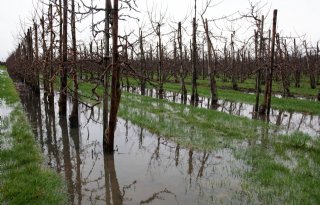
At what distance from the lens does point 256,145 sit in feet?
38.0

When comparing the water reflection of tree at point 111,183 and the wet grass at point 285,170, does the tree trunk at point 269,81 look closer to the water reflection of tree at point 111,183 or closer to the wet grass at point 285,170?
the wet grass at point 285,170

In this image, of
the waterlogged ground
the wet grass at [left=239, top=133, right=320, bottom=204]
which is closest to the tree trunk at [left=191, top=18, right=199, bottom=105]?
the waterlogged ground

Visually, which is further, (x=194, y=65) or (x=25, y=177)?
(x=194, y=65)

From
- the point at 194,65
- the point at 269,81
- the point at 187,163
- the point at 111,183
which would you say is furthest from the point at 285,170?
the point at 194,65

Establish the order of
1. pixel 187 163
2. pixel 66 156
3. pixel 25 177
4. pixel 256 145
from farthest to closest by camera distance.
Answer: pixel 256 145, pixel 66 156, pixel 187 163, pixel 25 177

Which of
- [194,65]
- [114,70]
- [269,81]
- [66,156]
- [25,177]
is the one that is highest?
[194,65]

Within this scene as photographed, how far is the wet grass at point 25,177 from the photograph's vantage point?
21.9 feet

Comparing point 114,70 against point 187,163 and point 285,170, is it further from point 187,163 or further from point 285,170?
point 285,170

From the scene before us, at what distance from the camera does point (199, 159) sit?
10.1 meters

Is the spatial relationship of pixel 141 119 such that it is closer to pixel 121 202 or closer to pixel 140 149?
pixel 140 149

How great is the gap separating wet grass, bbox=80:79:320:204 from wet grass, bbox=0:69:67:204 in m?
4.12

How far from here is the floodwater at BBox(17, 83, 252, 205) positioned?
7316 millimetres

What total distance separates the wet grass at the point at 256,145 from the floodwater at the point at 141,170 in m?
0.43

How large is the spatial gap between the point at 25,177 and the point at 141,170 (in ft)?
9.73
